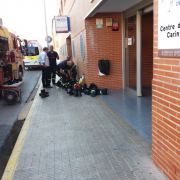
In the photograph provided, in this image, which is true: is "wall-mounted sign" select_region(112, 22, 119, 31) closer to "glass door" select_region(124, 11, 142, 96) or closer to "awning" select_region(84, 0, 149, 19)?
"glass door" select_region(124, 11, 142, 96)

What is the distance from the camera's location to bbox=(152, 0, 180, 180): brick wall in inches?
93.8

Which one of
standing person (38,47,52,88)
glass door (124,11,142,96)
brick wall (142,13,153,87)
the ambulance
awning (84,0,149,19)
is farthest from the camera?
the ambulance

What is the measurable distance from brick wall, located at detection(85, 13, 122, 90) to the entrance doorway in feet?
1.03

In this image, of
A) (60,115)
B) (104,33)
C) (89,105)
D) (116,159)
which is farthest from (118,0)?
(116,159)

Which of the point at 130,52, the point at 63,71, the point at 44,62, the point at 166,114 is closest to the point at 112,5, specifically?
the point at 130,52

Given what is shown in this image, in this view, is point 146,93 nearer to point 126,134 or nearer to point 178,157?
point 126,134

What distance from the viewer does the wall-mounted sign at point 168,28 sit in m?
2.19

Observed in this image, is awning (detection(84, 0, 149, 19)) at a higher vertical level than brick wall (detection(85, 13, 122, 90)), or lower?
higher

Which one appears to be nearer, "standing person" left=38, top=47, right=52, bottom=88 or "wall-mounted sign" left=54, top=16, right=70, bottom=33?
"standing person" left=38, top=47, right=52, bottom=88

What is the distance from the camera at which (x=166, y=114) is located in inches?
103

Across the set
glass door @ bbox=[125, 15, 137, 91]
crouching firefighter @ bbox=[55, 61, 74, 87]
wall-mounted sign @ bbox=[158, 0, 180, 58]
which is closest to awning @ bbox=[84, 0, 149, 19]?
glass door @ bbox=[125, 15, 137, 91]

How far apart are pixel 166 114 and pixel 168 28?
40.4 inches

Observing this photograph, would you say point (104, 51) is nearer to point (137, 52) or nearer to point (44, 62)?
point (137, 52)

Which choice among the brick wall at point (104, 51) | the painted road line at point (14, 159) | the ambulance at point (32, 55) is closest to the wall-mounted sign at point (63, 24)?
the brick wall at point (104, 51)
